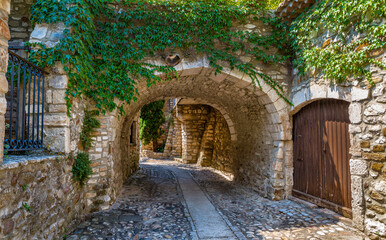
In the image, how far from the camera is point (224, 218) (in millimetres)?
3951

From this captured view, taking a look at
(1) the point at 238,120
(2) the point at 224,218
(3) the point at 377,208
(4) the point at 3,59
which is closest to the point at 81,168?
(4) the point at 3,59

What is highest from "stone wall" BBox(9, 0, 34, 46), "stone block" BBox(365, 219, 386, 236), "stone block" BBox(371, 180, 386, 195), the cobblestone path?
"stone wall" BBox(9, 0, 34, 46)

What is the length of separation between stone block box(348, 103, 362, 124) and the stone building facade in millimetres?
14

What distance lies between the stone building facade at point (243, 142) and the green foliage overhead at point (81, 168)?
0.15 metres

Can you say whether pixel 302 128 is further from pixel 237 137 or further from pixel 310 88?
pixel 237 137

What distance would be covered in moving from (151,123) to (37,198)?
1356 centimetres

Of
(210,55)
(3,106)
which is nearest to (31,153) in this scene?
(3,106)

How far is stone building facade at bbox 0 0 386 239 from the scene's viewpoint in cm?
230

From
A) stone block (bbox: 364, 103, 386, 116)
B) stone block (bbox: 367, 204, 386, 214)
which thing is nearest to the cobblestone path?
stone block (bbox: 367, 204, 386, 214)

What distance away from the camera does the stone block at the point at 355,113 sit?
340cm

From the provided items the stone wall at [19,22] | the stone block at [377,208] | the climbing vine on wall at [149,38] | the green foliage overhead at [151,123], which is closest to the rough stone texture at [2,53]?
the climbing vine on wall at [149,38]

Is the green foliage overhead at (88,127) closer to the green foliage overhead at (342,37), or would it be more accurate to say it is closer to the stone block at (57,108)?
the stone block at (57,108)

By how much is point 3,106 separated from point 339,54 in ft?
13.4

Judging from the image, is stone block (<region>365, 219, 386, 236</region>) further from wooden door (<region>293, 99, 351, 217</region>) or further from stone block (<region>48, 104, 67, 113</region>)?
stone block (<region>48, 104, 67, 113</region>)
